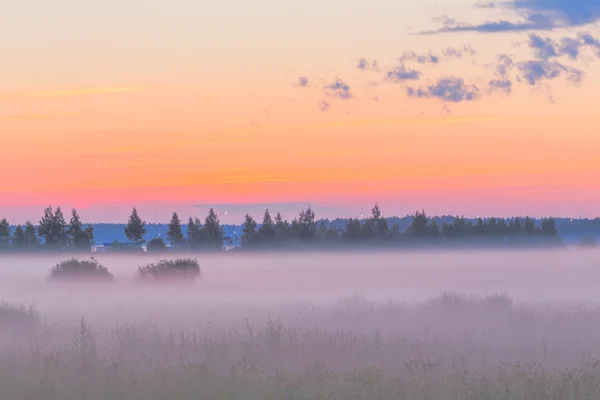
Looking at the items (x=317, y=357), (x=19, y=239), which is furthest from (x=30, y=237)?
(x=317, y=357)

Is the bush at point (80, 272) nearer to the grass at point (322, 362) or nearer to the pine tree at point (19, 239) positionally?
the grass at point (322, 362)

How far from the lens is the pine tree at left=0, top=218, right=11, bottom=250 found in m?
184

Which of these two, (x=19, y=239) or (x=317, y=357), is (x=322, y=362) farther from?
(x=19, y=239)

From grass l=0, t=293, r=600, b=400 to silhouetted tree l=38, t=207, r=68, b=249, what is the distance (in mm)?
156031

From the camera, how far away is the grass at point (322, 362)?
14406 millimetres

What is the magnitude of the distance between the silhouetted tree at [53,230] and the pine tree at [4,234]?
1054 centimetres

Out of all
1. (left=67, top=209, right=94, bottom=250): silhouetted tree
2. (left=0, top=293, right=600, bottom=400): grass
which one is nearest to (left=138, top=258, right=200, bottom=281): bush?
(left=0, top=293, right=600, bottom=400): grass

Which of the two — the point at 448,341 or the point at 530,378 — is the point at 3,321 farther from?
the point at 530,378

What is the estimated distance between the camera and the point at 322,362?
16812 millimetres

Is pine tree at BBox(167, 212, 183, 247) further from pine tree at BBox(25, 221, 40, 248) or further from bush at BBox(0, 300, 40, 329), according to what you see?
bush at BBox(0, 300, 40, 329)

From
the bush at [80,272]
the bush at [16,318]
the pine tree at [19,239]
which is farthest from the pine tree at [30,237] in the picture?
the bush at [16,318]

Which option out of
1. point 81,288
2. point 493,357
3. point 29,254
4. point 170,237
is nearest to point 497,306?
point 493,357

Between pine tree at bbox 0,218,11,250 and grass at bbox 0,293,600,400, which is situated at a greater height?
pine tree at bbox 0,218,11,250

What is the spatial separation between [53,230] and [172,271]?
127 metres
